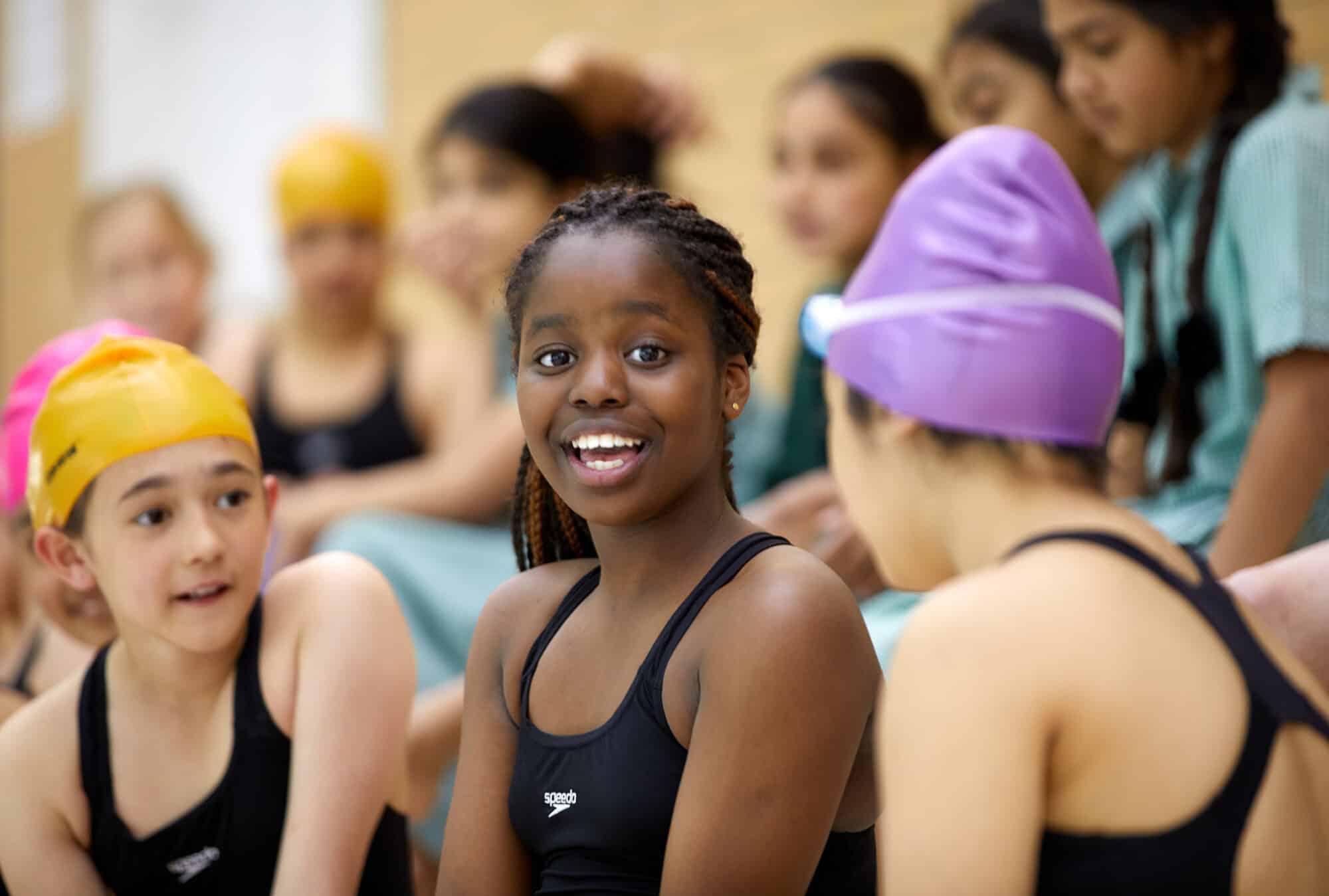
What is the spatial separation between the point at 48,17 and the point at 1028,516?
30.8 feet

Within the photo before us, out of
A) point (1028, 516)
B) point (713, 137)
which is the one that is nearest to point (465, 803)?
point (1028, 516)

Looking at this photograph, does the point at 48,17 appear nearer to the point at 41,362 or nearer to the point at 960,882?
the point at 41,362

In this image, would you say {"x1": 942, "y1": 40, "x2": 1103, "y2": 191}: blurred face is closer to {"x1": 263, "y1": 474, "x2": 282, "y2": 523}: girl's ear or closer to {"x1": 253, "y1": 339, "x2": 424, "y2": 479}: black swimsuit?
{"x1": 253, "y1": 339, "x2": 424, "y2": 479}: black swimsuit

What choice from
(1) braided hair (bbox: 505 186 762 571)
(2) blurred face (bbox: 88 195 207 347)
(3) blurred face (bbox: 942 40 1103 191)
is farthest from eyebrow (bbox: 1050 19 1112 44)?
(2) blurred face (bbox: 88 195 207 347)

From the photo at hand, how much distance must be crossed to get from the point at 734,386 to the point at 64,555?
3.74 ft

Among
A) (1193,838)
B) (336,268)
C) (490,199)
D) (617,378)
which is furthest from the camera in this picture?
(336,268)

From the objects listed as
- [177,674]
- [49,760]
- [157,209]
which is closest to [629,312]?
[177,674]

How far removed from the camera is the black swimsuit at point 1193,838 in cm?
137

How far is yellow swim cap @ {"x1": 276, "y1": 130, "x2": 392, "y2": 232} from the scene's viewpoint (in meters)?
4.54

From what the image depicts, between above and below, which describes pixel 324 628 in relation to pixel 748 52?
below

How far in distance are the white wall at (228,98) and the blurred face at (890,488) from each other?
6161 mm

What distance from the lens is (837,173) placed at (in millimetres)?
3881

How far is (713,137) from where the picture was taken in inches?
227

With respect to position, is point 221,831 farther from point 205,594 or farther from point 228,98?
point 228,98
